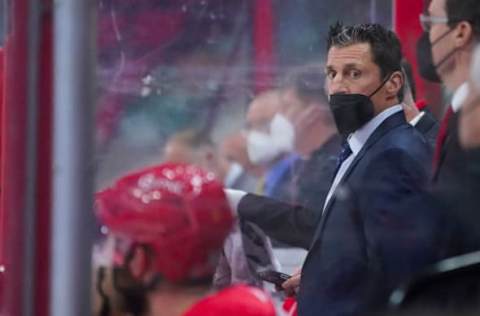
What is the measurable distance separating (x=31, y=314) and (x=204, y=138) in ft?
1.49

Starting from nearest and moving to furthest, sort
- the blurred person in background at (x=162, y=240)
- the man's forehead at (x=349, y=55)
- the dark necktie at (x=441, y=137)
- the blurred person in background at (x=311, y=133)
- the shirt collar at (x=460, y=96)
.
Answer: the blurred person in background at (x=162, y=240) < the shirt collar at (x=460, y=96) < the dark necktie at (x=441, y=137) < the blurred person in background at (x=311, y=133) < the man's forehead at (x=349, y=55)

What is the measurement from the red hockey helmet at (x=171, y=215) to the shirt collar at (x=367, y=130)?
45 centimetres

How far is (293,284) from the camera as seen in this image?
2.47 m

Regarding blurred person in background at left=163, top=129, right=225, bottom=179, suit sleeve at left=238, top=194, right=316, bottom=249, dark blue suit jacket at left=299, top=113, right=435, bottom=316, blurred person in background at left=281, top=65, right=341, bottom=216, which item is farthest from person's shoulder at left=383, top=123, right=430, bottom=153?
blurred person in background at left=163, top=129, right=225, bottom=179

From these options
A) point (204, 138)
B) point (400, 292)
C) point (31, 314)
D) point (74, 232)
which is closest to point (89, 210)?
point (74, 232)

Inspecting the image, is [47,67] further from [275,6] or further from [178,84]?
[275,6]

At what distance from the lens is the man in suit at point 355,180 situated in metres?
2.23

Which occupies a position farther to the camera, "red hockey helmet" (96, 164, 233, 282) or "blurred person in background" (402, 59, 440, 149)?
"blurred person in background" (402, 59, 440, 149)

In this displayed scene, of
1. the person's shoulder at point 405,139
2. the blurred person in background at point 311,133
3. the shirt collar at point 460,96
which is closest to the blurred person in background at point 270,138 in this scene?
the blurred person in background at point 311,133

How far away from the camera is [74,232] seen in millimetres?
1775

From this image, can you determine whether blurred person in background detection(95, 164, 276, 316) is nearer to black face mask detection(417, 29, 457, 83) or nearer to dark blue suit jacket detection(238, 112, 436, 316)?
dark blue suit jacket detection(238, 112, 436, 316)

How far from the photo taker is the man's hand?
2.47m

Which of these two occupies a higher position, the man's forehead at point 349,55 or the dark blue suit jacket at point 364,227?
the man's forehead at point 349,55

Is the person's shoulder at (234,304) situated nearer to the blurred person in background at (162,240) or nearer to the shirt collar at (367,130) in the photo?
the blurred person in background at (162,240)
